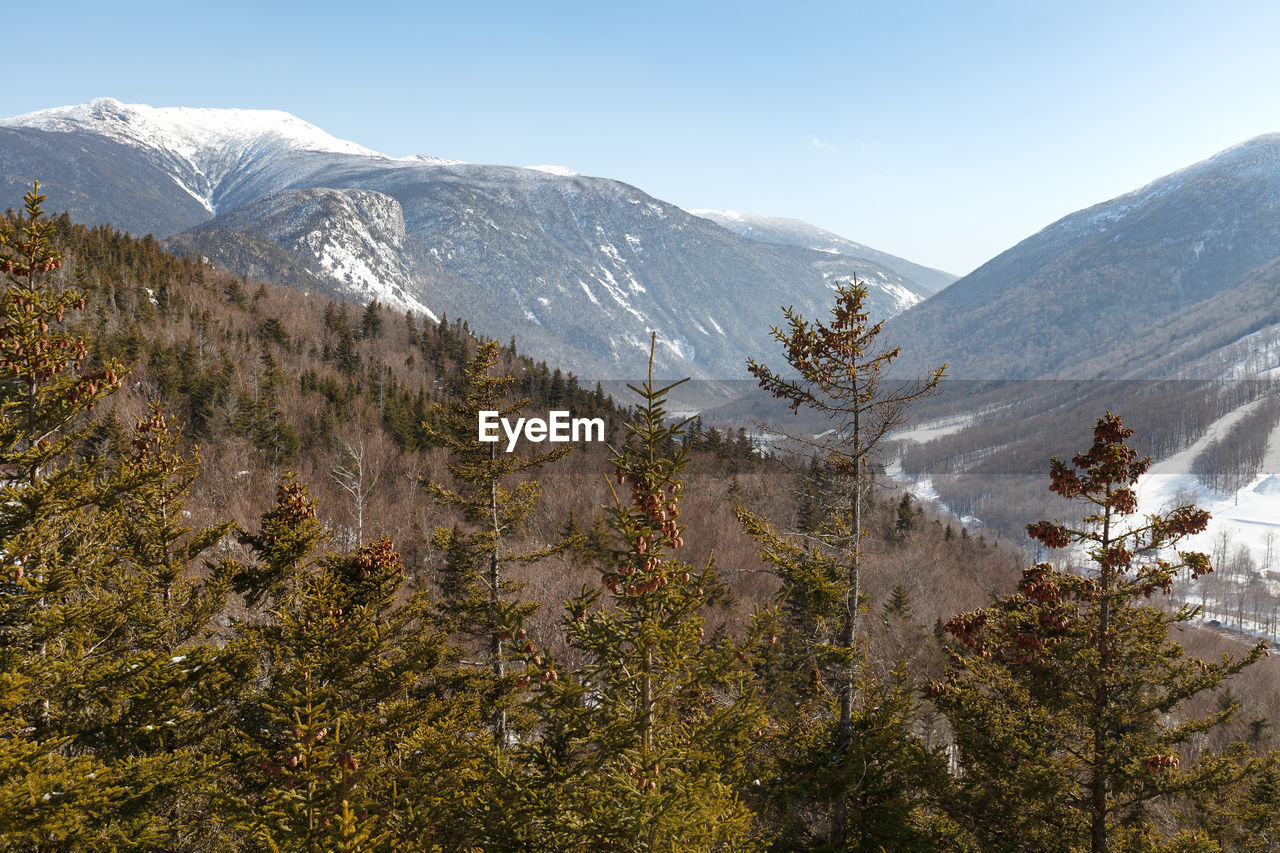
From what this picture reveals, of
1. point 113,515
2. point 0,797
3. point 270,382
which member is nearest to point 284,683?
point 0,797

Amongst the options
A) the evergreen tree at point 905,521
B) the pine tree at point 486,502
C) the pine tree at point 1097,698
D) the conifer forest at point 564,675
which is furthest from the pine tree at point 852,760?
the evergreen tree at point 905,521

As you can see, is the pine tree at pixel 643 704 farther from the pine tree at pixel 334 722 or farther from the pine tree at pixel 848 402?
the pine tree at pixel 848 402

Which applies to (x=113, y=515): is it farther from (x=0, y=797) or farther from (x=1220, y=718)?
(x=1220, y=718)

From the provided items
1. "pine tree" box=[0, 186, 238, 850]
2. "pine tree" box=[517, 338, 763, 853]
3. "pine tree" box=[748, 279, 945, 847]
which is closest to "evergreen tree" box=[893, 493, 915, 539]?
"pine tree" box=[748, 279, 945, 847]

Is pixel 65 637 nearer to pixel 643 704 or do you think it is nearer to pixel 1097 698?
pixel 643 704

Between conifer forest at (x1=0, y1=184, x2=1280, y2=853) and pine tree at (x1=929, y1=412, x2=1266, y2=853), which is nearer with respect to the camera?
conifer forest at (x1=0, y1=184, x2=1280, y2=853)

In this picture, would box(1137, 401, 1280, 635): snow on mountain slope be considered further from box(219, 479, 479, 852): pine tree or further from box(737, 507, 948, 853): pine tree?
box(219, 479, 479, 852): pine tree
